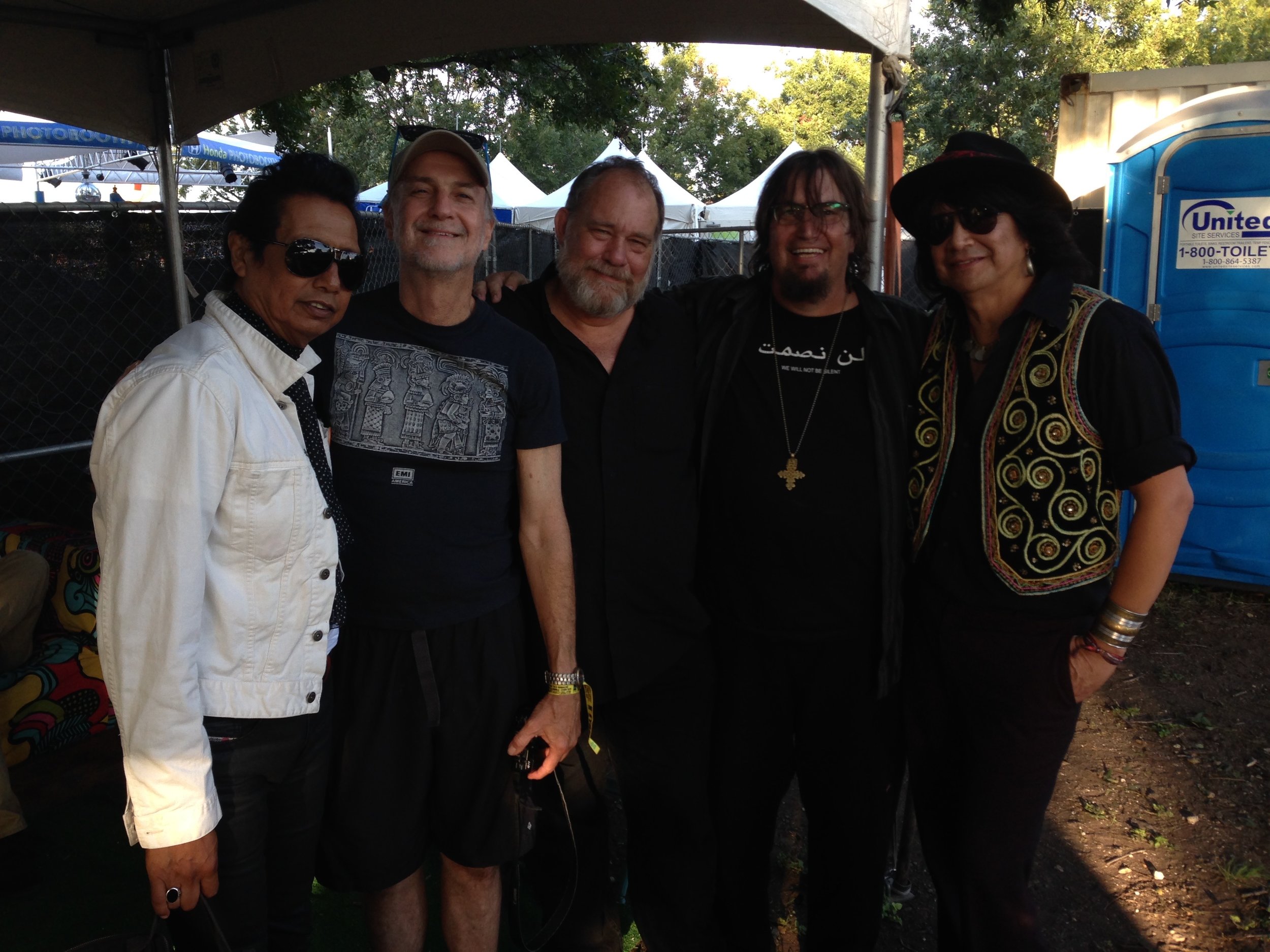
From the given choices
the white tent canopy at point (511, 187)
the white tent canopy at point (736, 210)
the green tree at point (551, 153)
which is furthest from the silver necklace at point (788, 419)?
Answer: the green tree at point (551, 153)

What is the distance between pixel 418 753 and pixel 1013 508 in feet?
4.77

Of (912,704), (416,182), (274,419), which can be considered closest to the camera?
(274,419)

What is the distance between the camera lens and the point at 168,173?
4.04 metres

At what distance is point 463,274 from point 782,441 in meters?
0.92

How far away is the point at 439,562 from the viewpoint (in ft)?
6.67

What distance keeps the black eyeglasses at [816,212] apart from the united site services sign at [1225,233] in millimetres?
4206

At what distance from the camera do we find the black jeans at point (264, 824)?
170 centimetres

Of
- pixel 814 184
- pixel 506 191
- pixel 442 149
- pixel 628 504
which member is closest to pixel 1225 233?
pixel 814 184

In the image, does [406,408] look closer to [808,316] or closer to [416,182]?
→ [416,182]

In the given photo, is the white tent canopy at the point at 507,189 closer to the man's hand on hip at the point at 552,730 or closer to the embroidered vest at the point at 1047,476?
the man's hand on hip at the point at 552,730

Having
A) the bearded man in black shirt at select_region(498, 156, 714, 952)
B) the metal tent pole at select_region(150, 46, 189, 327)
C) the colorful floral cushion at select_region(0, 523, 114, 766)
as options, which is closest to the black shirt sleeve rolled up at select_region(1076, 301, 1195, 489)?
the bearded man in black shirt at select_region(498, 156, 714, 952)

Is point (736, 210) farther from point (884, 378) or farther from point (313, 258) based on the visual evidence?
point (313, 258)

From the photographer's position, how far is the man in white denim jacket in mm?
1516

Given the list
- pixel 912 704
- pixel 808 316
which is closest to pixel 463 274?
pixel 808 316
